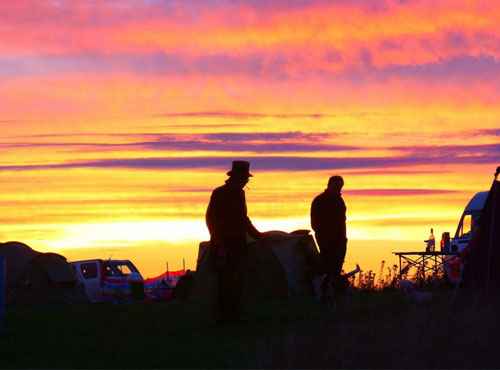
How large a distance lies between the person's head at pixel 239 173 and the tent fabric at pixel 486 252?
4631mm

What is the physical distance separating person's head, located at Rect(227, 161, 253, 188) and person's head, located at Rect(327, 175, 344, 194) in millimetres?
2288

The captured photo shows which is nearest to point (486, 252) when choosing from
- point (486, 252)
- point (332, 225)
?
point (486, 252)

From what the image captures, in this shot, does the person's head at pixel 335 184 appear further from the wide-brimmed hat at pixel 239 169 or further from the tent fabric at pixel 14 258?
the tent fabric at pixel 14 258

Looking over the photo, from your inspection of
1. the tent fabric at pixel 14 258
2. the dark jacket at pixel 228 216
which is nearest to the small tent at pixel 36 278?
the tent fabric at pixel 14 258

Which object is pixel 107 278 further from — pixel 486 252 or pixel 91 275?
pixel 486 252

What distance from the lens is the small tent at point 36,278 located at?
27.2 metres

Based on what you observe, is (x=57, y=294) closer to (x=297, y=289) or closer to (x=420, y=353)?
(x=297, y=289)

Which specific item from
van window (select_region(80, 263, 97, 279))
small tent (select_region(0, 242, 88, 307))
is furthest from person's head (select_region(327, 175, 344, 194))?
van window (select_region(80, 263, 97, 279))

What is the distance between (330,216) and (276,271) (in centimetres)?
934

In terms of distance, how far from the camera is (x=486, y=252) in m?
15.5

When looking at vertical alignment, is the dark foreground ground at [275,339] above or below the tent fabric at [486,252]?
below

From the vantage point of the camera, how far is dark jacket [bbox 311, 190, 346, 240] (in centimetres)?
1452

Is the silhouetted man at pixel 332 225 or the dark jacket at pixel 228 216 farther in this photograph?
the silhouetted man at pixel 332 225

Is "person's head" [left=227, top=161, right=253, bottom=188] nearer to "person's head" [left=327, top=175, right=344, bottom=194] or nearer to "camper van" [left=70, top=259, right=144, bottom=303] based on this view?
"person's head" [left=327, top=175, right=344, bottom=194]
